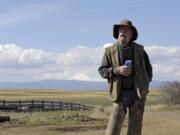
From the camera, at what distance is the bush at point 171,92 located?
4586 centimetres

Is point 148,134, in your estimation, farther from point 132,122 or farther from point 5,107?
point 5,107

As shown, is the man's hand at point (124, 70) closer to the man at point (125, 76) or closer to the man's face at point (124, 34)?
the man at point (125, 76)

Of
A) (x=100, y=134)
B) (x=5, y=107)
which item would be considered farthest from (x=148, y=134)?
(x=5, y=107)

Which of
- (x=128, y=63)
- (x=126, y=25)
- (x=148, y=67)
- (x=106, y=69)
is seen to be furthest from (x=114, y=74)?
(x=126, y=25)

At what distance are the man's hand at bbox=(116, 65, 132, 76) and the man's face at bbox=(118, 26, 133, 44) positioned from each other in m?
0.37

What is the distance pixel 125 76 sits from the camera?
309 inches

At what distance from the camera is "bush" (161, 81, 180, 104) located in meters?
45.9

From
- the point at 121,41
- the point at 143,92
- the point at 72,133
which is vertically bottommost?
the point at 72,133

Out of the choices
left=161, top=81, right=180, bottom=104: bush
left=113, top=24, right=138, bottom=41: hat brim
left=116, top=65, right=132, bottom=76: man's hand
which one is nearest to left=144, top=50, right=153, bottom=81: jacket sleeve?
left=113, top=24, right=138, bottom=41: hat brim

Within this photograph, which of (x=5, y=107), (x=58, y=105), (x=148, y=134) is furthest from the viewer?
(x=58, y=105)

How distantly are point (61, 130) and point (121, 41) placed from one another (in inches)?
441

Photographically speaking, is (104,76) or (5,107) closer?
(104,76)

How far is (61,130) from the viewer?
1878 cm

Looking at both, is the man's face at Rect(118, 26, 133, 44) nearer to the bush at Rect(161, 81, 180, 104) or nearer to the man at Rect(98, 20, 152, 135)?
the man at Rect(98, 20, 152, 135)
